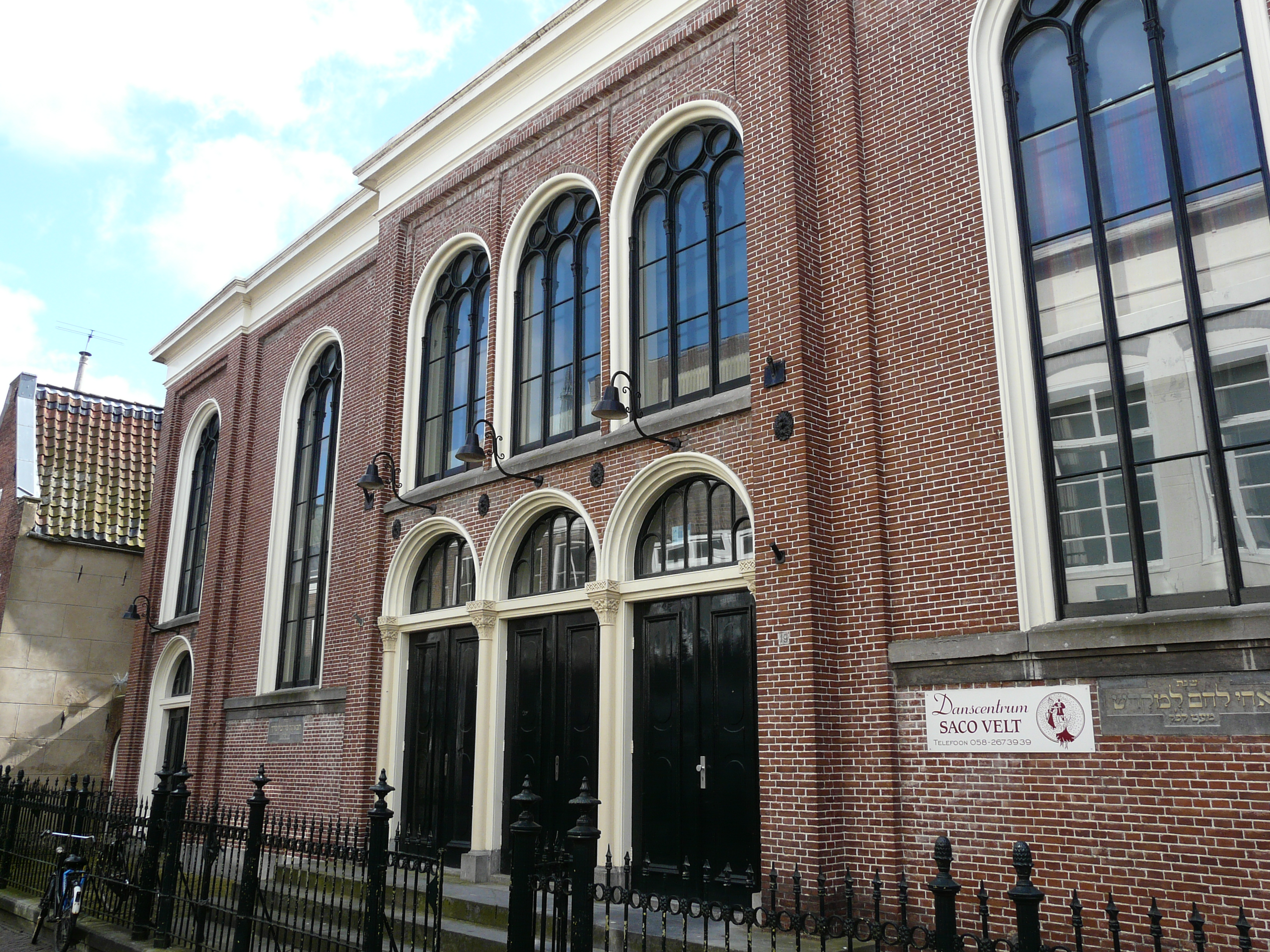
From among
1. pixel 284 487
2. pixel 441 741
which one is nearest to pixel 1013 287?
pixel 441 741

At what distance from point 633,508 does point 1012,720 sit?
15.1ft

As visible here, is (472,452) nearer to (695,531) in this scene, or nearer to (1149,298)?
(695,531)

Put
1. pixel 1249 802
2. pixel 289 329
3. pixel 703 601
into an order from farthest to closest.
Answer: pixel 289 329, pixel 703 601, pixel 1249 802

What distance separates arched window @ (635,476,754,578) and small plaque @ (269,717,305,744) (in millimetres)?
7700

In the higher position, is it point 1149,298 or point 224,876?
point 1149,298

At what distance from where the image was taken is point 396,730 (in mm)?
13742

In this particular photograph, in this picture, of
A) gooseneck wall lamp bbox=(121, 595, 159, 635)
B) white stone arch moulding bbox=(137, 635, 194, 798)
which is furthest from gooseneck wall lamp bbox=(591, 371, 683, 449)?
gooseneck wall lamp bbox=(121, 595, 159, 635)

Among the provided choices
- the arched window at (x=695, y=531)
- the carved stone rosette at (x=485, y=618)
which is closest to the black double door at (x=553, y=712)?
the carved stone rosette at (x=485, y=618)

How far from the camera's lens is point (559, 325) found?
1295 centimetres

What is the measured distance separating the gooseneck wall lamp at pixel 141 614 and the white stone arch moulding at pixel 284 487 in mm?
4943

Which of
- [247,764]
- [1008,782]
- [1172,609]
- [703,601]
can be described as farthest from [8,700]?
[1172,609]

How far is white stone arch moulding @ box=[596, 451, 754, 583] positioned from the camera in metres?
10.6

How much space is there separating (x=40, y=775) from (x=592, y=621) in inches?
636

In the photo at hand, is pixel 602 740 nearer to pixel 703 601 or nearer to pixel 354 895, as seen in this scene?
pixel 703 601
